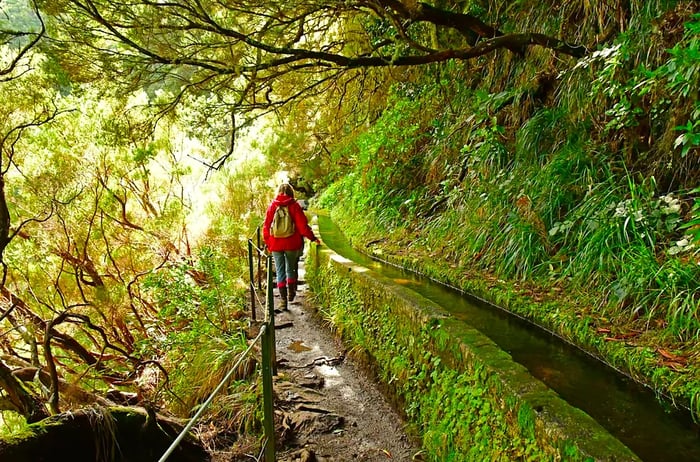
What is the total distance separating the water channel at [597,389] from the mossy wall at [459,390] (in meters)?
0.63

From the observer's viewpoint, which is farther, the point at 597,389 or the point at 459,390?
the point at 597,389

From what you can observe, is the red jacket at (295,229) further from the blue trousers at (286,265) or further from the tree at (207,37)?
the tree at (207,37)

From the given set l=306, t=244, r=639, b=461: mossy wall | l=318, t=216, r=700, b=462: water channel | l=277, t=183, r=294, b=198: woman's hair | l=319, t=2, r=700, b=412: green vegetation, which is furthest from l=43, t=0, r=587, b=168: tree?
l=318, t=216, r=700, b=462: water channel

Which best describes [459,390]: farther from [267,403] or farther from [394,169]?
[394,169]

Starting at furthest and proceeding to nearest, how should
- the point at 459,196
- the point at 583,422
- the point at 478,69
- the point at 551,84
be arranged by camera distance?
1. the point at 478,69
2. the point at 459,196
3. the point at 551,84
4. the point at 583,422

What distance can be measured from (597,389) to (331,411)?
85.0 inches

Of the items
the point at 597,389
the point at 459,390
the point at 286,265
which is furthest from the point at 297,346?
the point at 597,389

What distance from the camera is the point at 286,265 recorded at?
269 inches

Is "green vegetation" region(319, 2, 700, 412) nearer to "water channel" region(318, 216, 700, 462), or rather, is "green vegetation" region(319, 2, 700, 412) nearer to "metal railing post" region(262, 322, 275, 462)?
"water channel" region(318, 216, 700, 462)

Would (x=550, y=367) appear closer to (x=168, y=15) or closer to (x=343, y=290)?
(x=343, y=290)

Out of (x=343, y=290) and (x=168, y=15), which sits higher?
(x=168, y=15)

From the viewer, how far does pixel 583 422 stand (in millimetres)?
2119

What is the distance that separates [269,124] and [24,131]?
9806mm

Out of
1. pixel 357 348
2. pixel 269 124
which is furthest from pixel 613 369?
→ pixel 269 124
